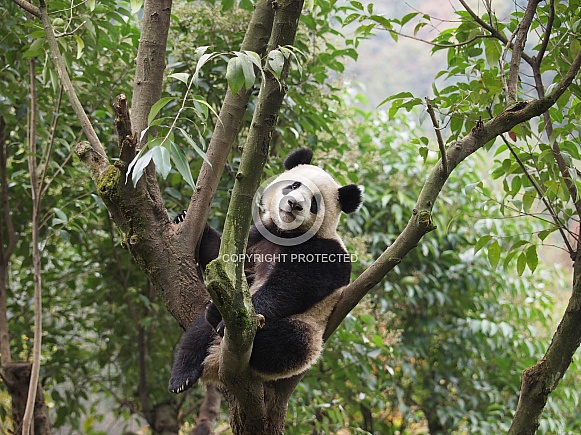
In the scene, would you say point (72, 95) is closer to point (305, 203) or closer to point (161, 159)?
point (161, 159)

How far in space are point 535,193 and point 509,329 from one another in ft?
7.59

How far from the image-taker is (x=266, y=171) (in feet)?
10.3

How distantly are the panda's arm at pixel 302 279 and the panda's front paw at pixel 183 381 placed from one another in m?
0.33

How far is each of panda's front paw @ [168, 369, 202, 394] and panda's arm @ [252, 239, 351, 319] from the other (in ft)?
1.10

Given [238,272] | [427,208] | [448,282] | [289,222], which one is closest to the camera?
[238,272]

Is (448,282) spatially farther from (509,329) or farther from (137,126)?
(137,126)

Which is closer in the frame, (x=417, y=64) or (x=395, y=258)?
(x=395, y=258)

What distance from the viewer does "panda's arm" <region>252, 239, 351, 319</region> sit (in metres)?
2.45

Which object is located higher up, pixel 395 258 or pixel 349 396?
pixel 395 258

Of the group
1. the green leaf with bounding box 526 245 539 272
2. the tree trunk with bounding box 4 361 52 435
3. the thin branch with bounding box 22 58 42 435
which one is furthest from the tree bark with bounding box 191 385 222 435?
the green leaf with bounding box 526 245 539 272

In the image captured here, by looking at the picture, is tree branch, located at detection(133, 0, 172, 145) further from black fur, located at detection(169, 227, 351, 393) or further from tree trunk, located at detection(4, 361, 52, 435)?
tree trunk, located at detection(4, 361, 52, 435)

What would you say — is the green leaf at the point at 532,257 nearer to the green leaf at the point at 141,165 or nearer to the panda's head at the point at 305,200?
the panda's head at the point at 305,200

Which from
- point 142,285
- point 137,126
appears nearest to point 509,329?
point 142,285

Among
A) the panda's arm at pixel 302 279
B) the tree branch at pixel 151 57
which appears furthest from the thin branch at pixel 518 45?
the tree branch at pixel 151 57
